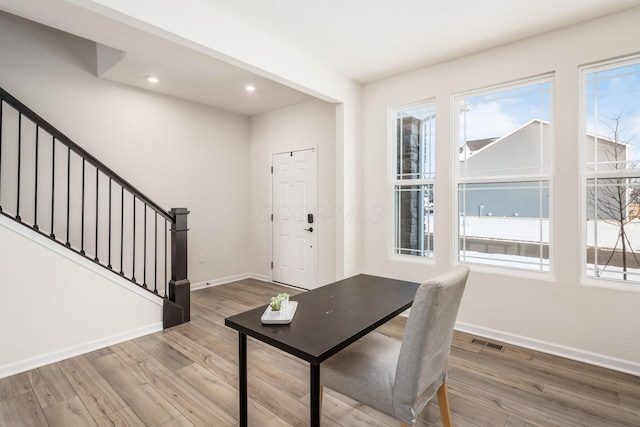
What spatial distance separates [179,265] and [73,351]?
1077 millimetres

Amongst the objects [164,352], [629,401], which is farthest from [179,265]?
[629,401]

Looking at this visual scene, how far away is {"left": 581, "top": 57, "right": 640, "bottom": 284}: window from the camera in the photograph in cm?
245

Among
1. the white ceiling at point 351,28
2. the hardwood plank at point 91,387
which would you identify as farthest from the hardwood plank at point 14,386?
the white ceiling at point 351,28

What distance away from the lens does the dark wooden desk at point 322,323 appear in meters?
1.33

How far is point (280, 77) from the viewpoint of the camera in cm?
293

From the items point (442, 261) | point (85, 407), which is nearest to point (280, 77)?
point (442, 261)

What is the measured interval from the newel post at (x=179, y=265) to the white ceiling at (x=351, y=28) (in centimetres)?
155

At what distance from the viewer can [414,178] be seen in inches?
139

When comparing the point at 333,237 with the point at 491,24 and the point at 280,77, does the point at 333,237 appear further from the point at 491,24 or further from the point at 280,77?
the point at 491,24

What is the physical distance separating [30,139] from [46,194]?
572 millimetres

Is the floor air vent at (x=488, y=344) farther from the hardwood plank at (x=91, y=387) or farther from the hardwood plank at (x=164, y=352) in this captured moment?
the hardwood plank at (x=91, y=387)

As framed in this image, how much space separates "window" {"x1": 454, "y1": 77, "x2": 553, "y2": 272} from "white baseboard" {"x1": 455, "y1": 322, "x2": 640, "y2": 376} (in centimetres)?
63

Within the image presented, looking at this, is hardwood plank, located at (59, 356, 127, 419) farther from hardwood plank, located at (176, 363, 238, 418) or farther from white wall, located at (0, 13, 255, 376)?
hardwood plank, located at (176, 363, 238, 418)

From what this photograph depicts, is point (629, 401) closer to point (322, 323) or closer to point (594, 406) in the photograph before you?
point (594, 406)
